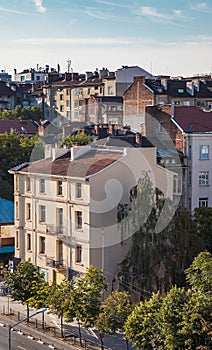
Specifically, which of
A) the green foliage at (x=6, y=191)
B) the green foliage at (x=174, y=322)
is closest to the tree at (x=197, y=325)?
the green foliage at (x=174, y=322)

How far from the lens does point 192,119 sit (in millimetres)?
52688

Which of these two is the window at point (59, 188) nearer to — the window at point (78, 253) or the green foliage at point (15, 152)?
the window at point (78, 253)

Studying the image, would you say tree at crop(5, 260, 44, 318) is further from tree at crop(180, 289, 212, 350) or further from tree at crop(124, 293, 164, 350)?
tree at crop(180, 289, 212, 350)

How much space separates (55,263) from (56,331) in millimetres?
6431

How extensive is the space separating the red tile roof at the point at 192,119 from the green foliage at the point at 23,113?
4135 cm

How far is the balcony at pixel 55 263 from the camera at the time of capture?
139ft

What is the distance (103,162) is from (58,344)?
11.7 metres

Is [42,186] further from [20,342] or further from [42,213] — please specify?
[20,342]

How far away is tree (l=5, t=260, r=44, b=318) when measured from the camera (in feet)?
129

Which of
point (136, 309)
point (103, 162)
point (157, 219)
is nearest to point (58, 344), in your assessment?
point (136, 309)

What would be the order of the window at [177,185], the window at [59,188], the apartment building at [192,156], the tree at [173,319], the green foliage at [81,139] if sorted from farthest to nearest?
1. the green foliage at [81,139]
2. the apartment building at [192,156]
3. the window at [177,185]
4. the window at [59,188]
5. the tree at [173,319]

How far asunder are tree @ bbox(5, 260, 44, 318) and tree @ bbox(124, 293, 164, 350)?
9934mm

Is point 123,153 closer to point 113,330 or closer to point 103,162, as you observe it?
point 103,162

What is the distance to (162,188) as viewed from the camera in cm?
4306
